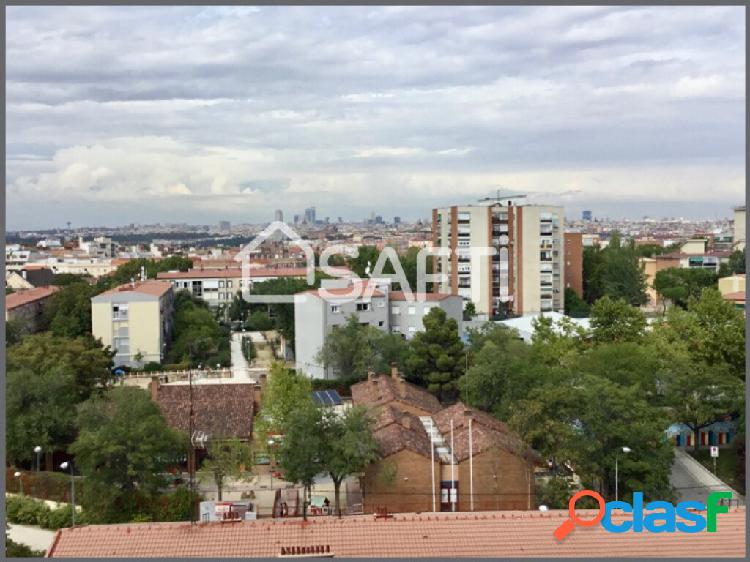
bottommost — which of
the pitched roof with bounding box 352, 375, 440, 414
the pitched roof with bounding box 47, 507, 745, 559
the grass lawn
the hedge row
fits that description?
the grass lawn

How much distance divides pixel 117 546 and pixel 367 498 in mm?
3352

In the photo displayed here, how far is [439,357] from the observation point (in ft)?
52.7

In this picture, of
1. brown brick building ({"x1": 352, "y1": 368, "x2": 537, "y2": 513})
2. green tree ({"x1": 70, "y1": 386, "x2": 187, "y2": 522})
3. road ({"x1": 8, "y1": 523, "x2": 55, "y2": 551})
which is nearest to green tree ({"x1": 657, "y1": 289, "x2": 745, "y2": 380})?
brown brick building ({"x1": 352, "y1": 368, "x2": 537, "y2": 513})

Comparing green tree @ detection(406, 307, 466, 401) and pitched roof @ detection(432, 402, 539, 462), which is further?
green tree @ detection(406, 307, 466, 401)

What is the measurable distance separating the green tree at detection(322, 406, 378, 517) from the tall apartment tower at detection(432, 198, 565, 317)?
1879 centimetres

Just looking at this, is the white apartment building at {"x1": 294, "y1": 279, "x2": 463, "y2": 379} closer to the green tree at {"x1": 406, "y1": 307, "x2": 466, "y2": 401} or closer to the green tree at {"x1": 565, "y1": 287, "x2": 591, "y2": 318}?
the green tree at {"x1": 406, "y1": 307, "x2": 466, "y2": 401}

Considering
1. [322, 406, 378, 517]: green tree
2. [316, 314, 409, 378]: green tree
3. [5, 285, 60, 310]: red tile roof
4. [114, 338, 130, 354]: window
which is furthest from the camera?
[5, 285, 60, 310]: red tile roof

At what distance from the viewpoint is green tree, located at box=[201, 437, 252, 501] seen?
1098cm

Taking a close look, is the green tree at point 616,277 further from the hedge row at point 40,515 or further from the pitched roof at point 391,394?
the hedge row at point 40,515

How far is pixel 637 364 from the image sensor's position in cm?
1405

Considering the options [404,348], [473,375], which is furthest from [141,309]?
[473,375]

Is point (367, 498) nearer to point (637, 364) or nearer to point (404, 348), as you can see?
point (637, 364)

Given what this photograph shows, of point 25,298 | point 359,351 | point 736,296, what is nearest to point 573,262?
point 736,296

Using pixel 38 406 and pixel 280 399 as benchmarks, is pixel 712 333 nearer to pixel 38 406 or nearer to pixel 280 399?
pixel 280 399
